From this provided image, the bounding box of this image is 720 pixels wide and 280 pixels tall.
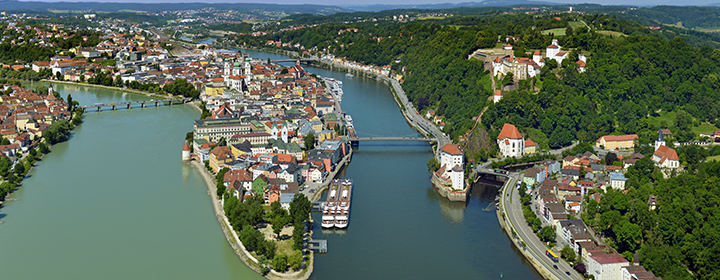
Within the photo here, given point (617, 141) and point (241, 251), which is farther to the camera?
point (617, 141)

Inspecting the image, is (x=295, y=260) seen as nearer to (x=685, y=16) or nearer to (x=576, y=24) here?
(x=576, y=24)

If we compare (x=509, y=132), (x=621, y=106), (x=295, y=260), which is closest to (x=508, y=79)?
(x=621, y=106)

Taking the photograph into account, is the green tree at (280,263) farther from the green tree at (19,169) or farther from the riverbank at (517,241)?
the green tree at (19,169)

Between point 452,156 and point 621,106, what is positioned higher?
point 621,106

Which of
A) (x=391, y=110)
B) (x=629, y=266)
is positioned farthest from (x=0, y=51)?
(x=629, y=266)

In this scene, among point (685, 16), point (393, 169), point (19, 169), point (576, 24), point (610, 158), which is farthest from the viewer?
point (685, 16)

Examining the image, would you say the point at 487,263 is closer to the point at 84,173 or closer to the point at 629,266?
the point at 629,266

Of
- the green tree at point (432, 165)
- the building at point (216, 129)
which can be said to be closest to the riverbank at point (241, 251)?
the building at point (216, 129)
